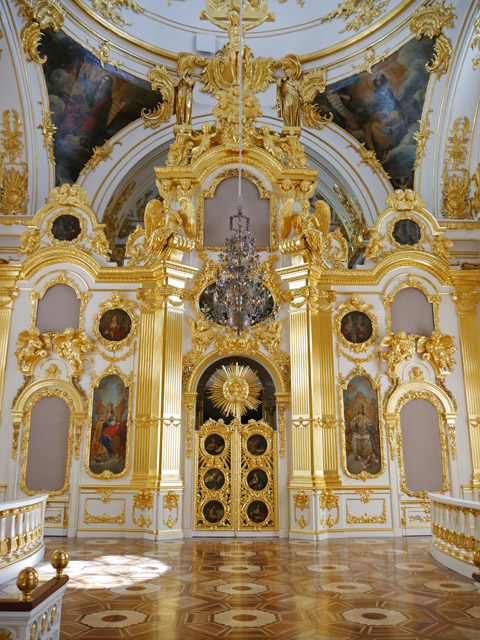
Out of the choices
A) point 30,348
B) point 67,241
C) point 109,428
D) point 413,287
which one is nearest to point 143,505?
point 109,428

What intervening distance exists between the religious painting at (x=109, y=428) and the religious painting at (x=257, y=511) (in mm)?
2712

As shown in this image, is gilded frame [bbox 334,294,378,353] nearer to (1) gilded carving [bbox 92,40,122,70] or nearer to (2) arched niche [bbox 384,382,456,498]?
(2) arched niche [bbox 384,382,456,498]

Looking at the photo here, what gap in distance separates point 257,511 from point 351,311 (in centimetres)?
473

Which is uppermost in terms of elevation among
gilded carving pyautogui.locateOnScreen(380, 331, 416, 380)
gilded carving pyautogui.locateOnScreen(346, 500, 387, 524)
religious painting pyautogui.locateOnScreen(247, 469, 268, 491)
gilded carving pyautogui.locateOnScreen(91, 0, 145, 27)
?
gilded carving pyautogui.locateOnScreen(91, 0, 145, 27)

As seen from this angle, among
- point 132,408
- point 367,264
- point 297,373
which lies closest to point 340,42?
point 367,264

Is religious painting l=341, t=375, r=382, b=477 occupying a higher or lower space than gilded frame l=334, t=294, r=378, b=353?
lower

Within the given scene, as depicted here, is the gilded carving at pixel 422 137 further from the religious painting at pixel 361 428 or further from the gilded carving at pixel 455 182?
the religious painting at pixel 361 428

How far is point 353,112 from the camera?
1479 cm

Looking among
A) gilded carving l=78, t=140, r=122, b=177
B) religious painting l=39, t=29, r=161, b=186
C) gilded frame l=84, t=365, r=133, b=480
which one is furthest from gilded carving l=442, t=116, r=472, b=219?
gilded frame l=84, t=365, r=133, b=480

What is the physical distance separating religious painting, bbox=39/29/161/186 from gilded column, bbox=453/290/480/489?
31.1 feet

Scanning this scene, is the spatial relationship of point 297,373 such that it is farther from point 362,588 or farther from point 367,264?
point 362,588

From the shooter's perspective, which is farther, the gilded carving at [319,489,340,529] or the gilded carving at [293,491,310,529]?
the gilded carving at [319,489,340,529]

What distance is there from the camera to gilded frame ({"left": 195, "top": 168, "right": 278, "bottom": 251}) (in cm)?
1253

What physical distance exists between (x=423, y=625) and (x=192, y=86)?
1325 centimetres
